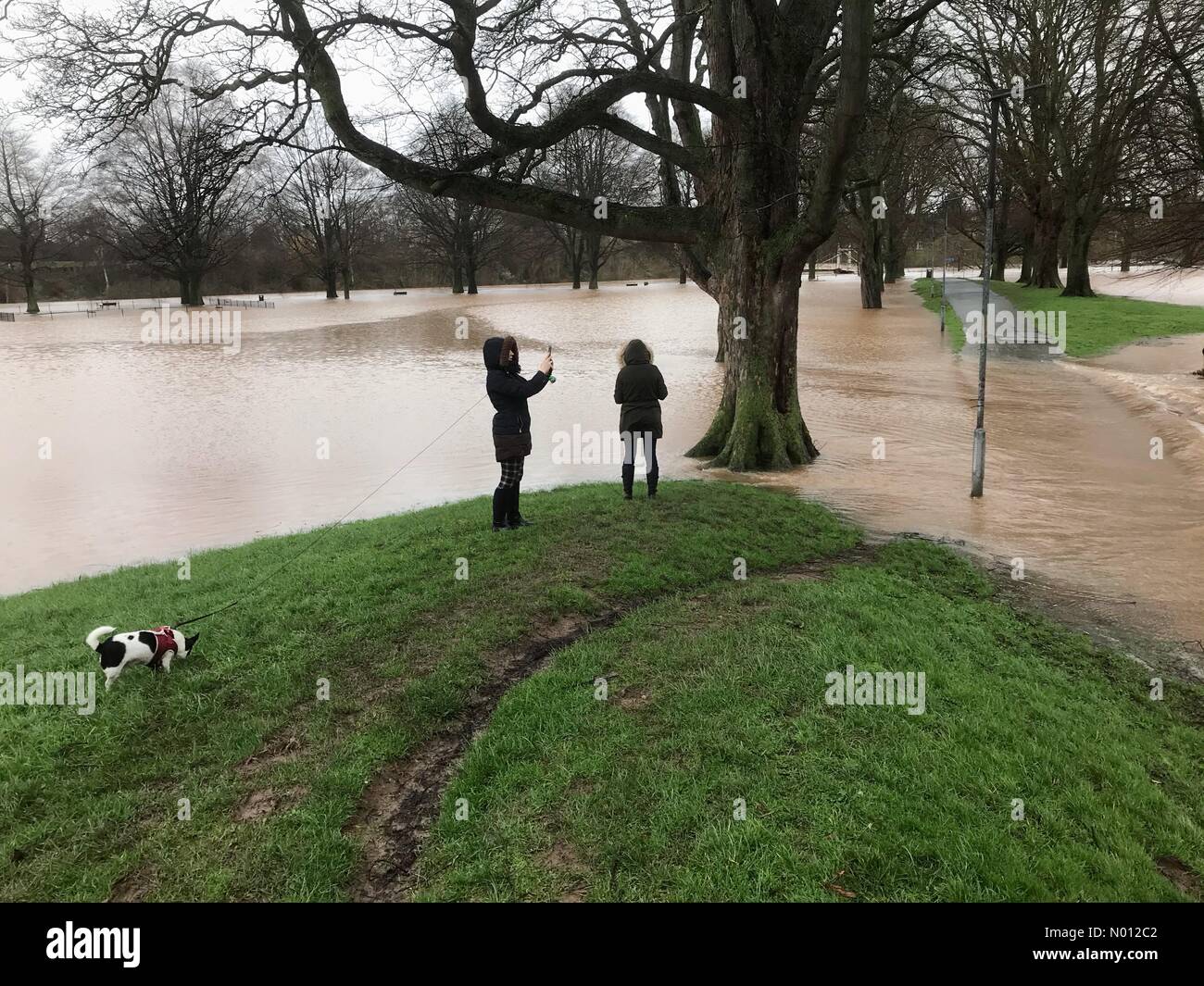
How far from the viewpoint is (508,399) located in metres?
9.20

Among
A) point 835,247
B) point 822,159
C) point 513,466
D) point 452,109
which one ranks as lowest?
point 513,466

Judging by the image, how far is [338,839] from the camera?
4.56 metres

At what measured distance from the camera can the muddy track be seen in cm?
445

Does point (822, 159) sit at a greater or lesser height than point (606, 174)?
lesser

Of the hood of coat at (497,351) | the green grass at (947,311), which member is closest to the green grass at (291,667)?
the hood of coat at (497,351)

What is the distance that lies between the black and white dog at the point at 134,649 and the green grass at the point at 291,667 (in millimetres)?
122

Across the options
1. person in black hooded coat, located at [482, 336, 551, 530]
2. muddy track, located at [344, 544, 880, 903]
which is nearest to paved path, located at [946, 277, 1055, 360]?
person in black hooded coat, located at [482, 336, 551, 530]

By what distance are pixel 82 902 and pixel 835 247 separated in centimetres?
11155

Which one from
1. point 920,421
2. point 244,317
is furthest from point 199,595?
point 244,317

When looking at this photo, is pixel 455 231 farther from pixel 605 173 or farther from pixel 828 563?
pixel 828 563

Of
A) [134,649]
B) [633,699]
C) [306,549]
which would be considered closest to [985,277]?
[633,699]

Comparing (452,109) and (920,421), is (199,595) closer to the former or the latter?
(452,109)

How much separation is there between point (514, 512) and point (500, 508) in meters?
0.21

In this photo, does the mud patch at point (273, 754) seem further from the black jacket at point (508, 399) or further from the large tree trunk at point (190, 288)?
the large tree trunk at point (190, 288)
